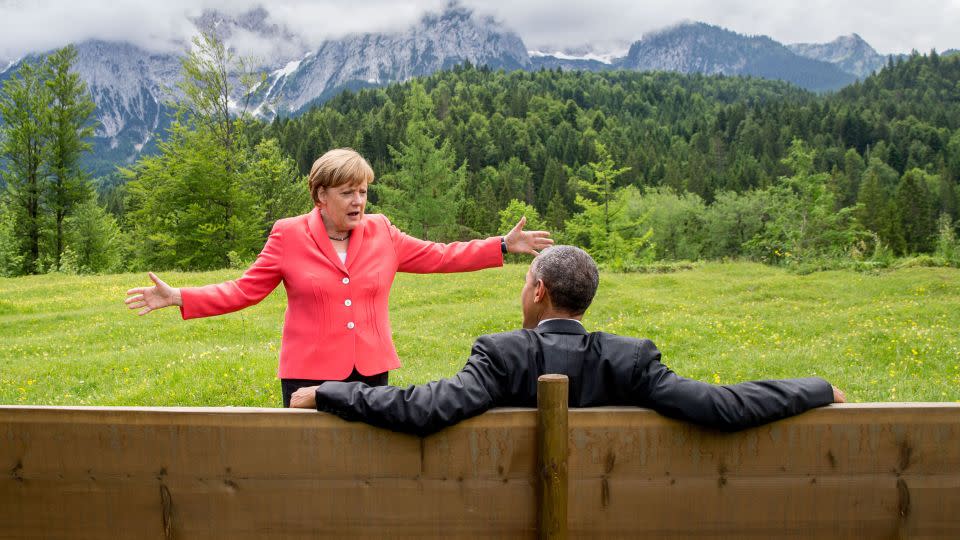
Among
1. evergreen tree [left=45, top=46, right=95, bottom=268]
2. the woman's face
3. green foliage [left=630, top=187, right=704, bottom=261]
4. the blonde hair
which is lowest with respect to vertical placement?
the woman's face

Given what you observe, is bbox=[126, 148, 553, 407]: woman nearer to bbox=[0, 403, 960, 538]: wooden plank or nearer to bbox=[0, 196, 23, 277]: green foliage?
bbox=[0, 403, 960, 538]: wooden plank

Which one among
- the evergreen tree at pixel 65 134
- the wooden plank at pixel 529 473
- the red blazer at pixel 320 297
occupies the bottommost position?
the wooden plank at pixel 529 473

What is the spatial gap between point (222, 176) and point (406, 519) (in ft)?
134

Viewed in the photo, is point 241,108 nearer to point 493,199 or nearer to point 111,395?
point 111,395

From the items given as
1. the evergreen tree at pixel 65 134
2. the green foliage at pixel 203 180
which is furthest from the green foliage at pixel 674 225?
the evergreen tree at pixel 65 134

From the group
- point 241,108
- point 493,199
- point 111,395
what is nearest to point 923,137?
point 493,199

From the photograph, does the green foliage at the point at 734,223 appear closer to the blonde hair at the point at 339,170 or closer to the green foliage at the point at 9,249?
the green foliage at the point at 9,249

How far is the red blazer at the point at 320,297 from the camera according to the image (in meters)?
4.01

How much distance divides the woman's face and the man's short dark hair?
125 cm

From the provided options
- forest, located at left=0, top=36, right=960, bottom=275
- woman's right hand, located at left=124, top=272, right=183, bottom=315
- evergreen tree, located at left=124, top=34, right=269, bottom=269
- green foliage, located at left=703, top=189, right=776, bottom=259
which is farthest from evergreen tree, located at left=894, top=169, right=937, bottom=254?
woman's right hand, located at left=124, top=272, right=183, bottom=315

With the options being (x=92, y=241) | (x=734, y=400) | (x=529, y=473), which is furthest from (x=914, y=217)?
(x=529, y=473)

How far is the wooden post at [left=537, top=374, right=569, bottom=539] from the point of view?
2525mm

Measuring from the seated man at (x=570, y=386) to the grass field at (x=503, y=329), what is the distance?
6620 millimetres

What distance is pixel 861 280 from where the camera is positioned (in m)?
21.3
